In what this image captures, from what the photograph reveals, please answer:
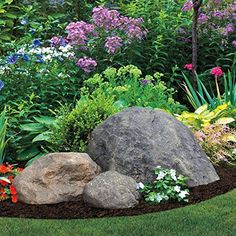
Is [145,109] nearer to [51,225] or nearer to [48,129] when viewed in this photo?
[48,129]

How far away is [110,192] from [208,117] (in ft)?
7.49

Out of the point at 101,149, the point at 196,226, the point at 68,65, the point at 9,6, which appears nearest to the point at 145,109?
the point at 101,149

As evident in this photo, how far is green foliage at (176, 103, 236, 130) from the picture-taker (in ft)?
25.0

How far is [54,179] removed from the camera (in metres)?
6.03

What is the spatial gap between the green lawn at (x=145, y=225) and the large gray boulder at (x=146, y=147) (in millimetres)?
629

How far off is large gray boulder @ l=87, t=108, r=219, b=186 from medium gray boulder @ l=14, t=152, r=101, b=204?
0.35 metres

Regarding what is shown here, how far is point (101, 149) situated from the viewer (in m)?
6.47

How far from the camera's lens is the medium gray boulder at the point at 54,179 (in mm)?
5980

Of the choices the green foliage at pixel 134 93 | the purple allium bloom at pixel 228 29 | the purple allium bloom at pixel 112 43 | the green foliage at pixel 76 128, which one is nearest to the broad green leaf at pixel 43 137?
the green foliage at pixel 76 128

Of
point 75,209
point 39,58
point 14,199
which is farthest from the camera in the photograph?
point 39,58

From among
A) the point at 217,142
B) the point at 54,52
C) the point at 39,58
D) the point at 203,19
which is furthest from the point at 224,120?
the point at 203,19

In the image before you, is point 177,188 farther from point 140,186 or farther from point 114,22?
point 114,22

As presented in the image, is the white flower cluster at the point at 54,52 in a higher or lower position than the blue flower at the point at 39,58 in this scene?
lower

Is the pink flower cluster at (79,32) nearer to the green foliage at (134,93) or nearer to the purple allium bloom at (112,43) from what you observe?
the purple allium bloom at (112,43)
